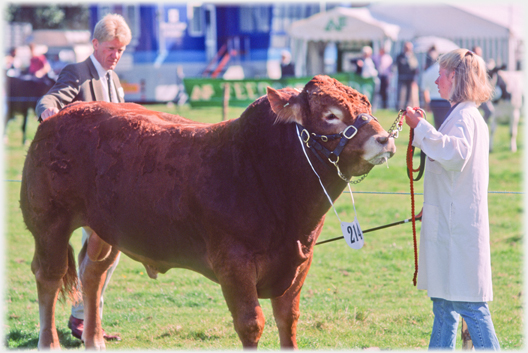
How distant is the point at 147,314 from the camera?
534cm

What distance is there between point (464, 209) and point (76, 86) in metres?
2.95

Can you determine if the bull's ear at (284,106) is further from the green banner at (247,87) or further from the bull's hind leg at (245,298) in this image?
the green banner at (247,87)

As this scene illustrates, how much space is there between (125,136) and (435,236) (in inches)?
80.8

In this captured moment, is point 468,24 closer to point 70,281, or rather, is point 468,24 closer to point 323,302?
point 323,302

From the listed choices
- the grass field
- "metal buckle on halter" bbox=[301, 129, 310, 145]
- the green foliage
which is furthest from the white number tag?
the green foliage

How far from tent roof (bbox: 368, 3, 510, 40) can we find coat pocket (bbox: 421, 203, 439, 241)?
1797cm

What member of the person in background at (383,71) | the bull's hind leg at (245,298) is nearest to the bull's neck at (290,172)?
the bull's hind leg at (245,298)

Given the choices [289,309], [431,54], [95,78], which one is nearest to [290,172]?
[289,309]

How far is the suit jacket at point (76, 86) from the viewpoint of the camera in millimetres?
4449

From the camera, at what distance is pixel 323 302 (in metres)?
5.56

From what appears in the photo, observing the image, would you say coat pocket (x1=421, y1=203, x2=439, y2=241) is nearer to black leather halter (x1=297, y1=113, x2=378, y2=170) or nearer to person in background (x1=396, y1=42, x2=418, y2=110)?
black leather halter (x1=297, y1=113, x2=378, y2=170)

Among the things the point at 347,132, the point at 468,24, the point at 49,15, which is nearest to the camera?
the point at 347,132

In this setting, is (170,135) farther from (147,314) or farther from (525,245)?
(525,245)

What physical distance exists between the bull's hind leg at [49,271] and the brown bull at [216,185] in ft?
0.07
